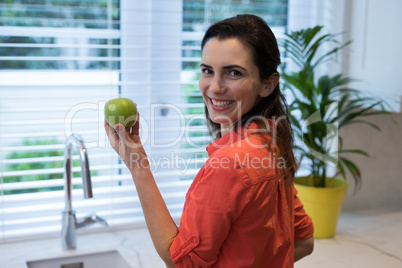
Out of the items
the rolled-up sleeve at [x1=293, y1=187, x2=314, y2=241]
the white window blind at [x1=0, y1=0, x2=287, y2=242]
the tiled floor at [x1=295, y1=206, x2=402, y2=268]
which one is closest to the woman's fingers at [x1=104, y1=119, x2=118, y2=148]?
the rolled-up sleeve at [x1=293, y1=187, x2=314, y2=241]

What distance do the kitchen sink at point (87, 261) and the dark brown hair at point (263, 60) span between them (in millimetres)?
707

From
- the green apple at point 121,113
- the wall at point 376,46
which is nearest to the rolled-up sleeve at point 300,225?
the green apple at point 121,113

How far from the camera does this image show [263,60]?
3.58 ft

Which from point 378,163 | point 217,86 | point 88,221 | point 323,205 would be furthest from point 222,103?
point 378,163

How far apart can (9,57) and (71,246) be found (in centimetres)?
66

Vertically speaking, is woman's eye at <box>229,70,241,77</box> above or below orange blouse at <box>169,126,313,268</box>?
above

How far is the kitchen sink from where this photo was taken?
63.5 inches

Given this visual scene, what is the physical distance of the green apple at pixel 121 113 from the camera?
120 centimetres

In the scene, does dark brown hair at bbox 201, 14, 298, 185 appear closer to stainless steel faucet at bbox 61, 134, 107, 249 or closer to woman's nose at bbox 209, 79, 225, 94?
woman's nose at bbox 209, 79, 225, 94

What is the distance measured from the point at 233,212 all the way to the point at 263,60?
34 centimetres

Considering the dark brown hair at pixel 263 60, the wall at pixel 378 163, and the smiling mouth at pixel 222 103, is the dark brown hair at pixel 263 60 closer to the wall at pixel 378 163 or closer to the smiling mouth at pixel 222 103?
the smiling mouth at pixel 222 103

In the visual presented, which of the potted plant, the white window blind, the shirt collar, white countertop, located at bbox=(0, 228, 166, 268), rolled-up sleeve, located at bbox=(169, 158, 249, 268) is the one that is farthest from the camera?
the potted plant

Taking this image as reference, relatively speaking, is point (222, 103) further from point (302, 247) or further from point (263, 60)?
point (302, 247)

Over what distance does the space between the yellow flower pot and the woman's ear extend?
0.80m
